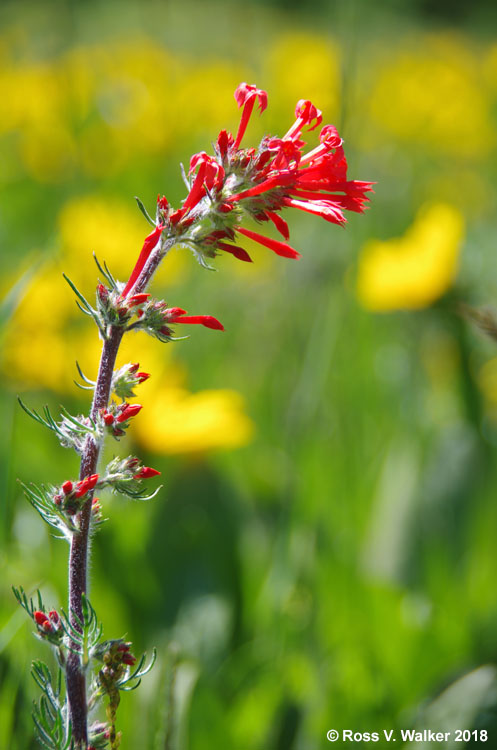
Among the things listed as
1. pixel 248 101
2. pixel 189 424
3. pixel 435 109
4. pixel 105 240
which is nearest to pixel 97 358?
pixel 189 424

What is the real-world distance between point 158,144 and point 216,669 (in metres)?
2.77

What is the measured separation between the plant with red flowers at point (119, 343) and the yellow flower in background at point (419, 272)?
1235 millimetres

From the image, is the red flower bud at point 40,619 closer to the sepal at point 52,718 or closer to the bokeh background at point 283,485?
the sepal at point 52,718

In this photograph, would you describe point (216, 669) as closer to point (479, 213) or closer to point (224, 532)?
point (224, 532)

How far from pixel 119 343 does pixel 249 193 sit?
14cm

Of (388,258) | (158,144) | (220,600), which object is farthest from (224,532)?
(158,144)

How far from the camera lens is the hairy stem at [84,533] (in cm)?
52

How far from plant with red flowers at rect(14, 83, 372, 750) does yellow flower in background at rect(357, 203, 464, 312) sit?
1.24m

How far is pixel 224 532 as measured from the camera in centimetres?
145

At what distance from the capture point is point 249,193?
57cm

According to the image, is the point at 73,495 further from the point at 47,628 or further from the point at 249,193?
the point at 249,193

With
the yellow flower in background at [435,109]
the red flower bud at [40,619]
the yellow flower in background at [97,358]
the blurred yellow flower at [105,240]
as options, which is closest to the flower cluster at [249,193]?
the red flower bud at [40,619]

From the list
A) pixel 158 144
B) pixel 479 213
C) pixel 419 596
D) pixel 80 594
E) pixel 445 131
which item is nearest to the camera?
pixel 80 594

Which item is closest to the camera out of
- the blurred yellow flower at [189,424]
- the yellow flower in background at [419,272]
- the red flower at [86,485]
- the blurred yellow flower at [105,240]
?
the red flower at [86,485]
